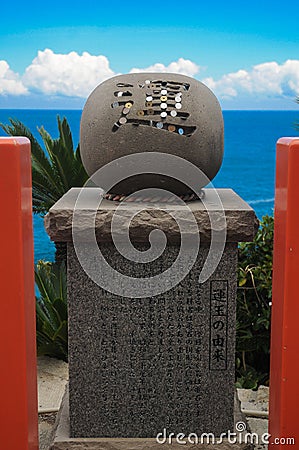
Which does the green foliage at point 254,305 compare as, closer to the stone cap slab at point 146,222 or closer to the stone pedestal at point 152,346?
the stone pedestal at point 152,346

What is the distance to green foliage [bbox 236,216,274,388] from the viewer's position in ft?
17.1

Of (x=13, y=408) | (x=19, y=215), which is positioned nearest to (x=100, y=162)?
(x=19, y=215)

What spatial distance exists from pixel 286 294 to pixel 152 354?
79cm

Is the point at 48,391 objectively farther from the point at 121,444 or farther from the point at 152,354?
the point at 152,354

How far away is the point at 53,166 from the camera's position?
6.38m

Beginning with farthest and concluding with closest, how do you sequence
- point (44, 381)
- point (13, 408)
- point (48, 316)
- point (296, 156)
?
point (48, 316)
point (44, 381)
point (13, 408)
point (296, 156)

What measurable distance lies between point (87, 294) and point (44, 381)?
6.84 feet

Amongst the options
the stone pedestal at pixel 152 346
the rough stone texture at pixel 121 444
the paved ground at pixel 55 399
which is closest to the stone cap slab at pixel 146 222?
the stone pedestal at pixel 152 346

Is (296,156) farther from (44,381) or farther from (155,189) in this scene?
(44,381)

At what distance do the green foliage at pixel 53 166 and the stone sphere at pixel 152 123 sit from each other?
2849 millimetres

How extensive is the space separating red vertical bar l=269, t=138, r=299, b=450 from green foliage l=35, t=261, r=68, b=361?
2.30m

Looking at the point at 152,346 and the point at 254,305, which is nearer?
the point at 152,346

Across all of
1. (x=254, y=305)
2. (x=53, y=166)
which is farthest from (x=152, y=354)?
(x=53, y=166)

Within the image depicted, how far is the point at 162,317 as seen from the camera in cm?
335
